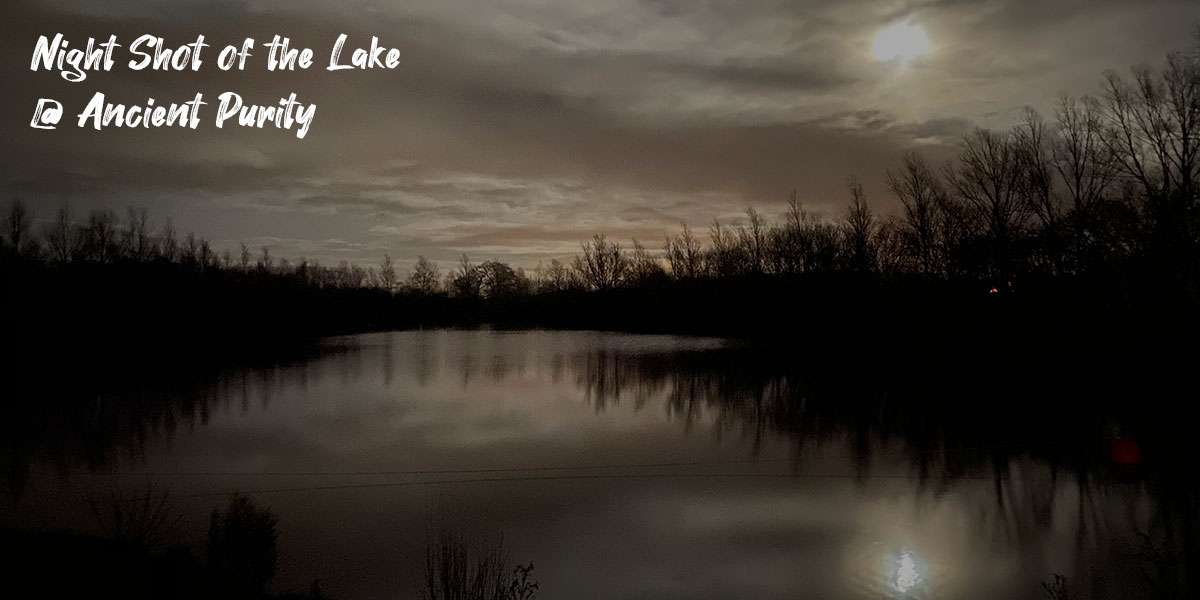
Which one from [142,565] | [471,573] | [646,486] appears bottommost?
[646,486]

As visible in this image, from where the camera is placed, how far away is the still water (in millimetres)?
9695

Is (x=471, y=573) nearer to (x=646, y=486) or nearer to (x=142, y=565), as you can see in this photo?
(x=142, y=565)

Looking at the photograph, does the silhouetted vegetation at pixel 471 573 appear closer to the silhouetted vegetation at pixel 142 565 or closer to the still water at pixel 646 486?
the still water at pixel 646 486

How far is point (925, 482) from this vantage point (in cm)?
1419

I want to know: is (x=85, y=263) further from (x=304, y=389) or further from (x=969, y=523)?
(x=969, y=523)

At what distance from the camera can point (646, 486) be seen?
14.0 m

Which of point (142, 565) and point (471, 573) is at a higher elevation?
point (142, 565)

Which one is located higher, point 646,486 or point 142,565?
point 142,565

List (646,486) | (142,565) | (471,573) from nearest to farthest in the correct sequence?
(142,565) < (471,573) < (646,486)

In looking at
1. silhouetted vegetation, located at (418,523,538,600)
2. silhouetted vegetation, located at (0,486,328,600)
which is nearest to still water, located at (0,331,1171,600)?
silhouetted vegetation, located at (418,523,538,600)

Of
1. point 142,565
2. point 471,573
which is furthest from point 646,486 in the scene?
point 142,565

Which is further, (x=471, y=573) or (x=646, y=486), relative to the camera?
A: (x=646, y=486)

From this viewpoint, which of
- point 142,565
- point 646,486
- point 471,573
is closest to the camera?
point 142,565

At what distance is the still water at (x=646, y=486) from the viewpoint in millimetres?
9695
